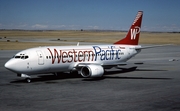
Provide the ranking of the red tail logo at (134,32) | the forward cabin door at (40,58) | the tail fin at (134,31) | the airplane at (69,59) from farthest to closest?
1. the red tail logo at (134,32)
2. the tail fin at (134,31)
3. the forward cabin door at (40,58)
4. the airplane at (69,59)

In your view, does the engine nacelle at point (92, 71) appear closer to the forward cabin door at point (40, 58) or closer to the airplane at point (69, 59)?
the airplane at point (69, 59)

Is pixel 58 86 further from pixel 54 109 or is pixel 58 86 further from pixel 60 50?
pixel 54 109

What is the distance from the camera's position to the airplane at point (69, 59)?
111 ft

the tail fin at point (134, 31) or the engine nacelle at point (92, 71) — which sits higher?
the tail fin at point (134, 31)

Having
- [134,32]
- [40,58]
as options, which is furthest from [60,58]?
[134,32]

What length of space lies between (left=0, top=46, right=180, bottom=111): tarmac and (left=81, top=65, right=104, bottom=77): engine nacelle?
0.69 m

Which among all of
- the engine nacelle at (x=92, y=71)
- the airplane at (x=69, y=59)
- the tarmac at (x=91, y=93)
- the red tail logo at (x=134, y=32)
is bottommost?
the tarmac at (x=91, y=93)

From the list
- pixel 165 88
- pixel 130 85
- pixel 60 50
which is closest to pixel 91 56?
pixel 60 50

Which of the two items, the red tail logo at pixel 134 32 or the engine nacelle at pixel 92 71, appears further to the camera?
the red tail logo at pixel 134 32

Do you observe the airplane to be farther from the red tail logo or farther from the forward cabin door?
the red tail logo

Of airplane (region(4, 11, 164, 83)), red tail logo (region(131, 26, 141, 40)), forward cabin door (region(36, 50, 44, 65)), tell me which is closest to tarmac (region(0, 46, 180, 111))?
airplane (region(4, 11, 164, 83))

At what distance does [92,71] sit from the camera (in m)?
35.6

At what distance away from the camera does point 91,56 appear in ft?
129

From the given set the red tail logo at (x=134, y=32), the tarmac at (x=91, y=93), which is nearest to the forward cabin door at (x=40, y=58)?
the tarmac at (x=91, y=93)
